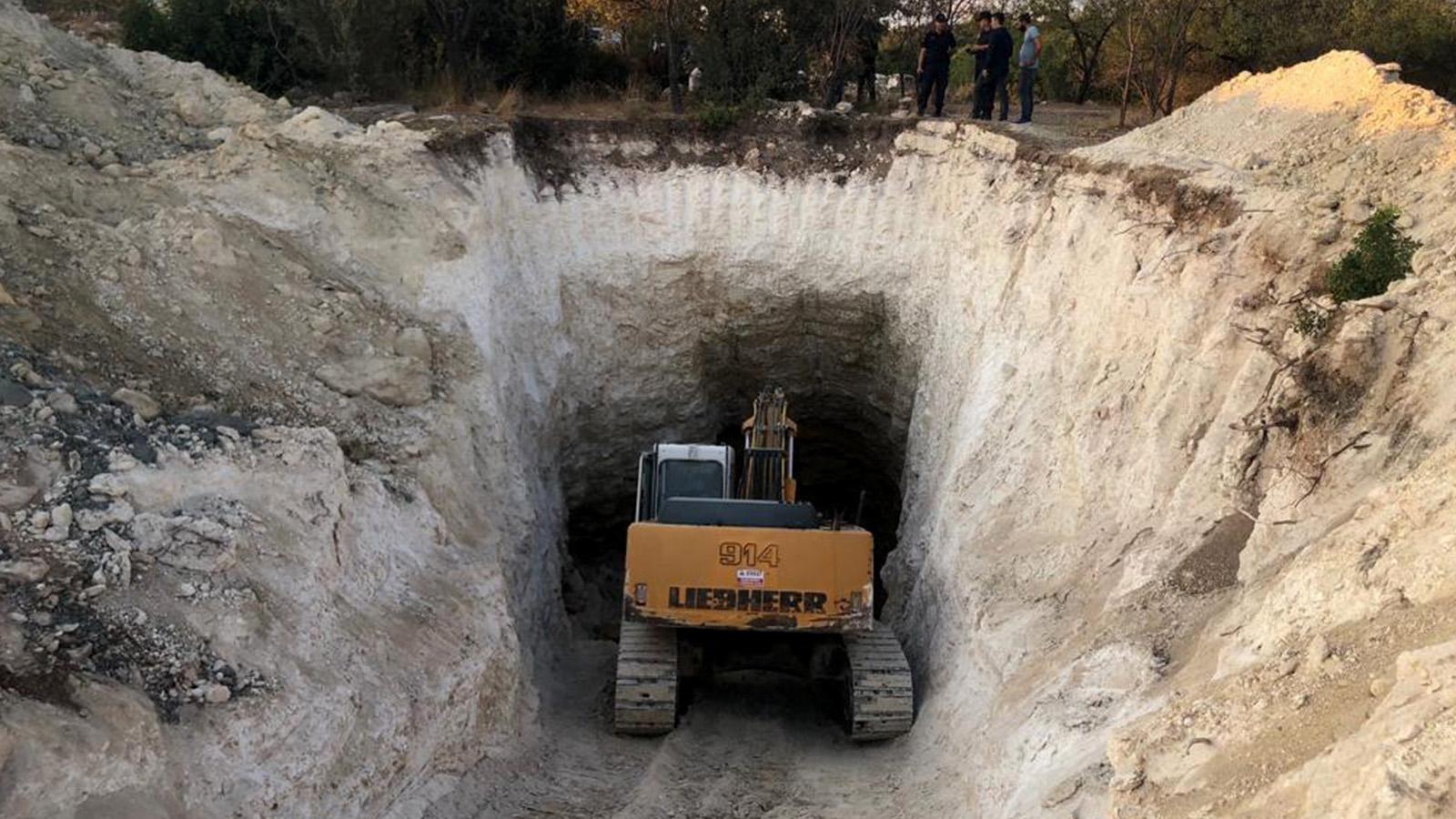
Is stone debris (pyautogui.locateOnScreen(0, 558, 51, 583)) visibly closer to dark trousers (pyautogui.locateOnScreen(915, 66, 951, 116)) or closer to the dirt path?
the dirt path

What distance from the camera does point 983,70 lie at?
17.2 meters

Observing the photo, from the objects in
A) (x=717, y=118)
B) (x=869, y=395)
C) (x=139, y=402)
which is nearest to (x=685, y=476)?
(x=869, y=395)

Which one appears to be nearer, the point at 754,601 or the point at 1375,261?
the point at 1375,261

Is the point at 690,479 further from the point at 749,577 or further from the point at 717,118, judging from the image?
the point at 717,118

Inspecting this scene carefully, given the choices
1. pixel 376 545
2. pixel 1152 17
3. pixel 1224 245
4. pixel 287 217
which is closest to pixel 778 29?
pixel 1152 17

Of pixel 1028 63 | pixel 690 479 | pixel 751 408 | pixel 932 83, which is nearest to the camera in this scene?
pixel 690 479

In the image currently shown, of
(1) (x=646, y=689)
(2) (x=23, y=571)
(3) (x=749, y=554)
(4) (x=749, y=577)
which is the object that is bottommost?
(1) (x=646, y=689)

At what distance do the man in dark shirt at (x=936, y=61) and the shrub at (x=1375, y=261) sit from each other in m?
9.83

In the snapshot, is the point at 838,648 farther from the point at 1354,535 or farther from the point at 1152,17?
the point at 1152,17

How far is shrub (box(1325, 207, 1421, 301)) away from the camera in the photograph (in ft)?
27.9

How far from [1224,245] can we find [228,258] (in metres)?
9.80

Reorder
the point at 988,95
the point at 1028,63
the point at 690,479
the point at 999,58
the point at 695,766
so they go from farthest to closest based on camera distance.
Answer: the point at 988,95
the point at 999,58
the point at 1028,63
the point at 690,479
the point at 695,766

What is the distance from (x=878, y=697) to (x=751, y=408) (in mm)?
8025

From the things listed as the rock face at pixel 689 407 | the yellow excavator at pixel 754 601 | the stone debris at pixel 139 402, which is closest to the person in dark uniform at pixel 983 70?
the rock face at pixel 689 407
